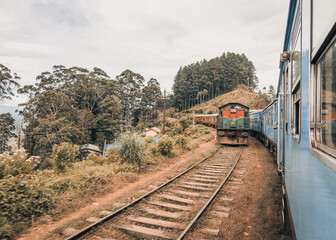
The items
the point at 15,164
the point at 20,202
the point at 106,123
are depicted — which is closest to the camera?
the point at 20,202

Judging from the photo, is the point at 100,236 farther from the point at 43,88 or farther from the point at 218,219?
the point at 43,88

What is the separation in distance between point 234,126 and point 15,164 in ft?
46.9

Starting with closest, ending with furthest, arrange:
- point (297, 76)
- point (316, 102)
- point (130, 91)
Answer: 1. point (316, 102)
2. point (297, 76)
3. point (130, 91)

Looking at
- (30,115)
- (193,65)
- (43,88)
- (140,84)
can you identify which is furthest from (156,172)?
(193,65)

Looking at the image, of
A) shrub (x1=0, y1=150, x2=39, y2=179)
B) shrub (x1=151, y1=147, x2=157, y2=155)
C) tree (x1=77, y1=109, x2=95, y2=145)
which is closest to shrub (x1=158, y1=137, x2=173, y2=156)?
shrub (x1=151, y1=147, x2=157, y2=155)

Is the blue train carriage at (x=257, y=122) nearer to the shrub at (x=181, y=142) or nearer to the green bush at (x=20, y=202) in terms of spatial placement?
the shrub at (x=181, y=142)

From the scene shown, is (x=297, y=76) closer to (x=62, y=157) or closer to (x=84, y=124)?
(x=62, y=157)

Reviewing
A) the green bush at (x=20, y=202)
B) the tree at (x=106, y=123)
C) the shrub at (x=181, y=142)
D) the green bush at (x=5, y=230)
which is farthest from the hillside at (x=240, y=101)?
the green bush at (x=5, y=230)

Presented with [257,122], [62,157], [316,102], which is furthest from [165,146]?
[257,122]

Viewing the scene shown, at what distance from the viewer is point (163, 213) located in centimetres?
523

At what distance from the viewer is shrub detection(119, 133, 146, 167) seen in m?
9.62

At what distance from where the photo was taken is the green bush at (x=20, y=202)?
462 cm

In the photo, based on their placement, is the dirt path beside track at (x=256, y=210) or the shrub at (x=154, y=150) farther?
the shrub at (x=154, y=150)

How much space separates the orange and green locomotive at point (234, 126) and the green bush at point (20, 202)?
13.5 m
